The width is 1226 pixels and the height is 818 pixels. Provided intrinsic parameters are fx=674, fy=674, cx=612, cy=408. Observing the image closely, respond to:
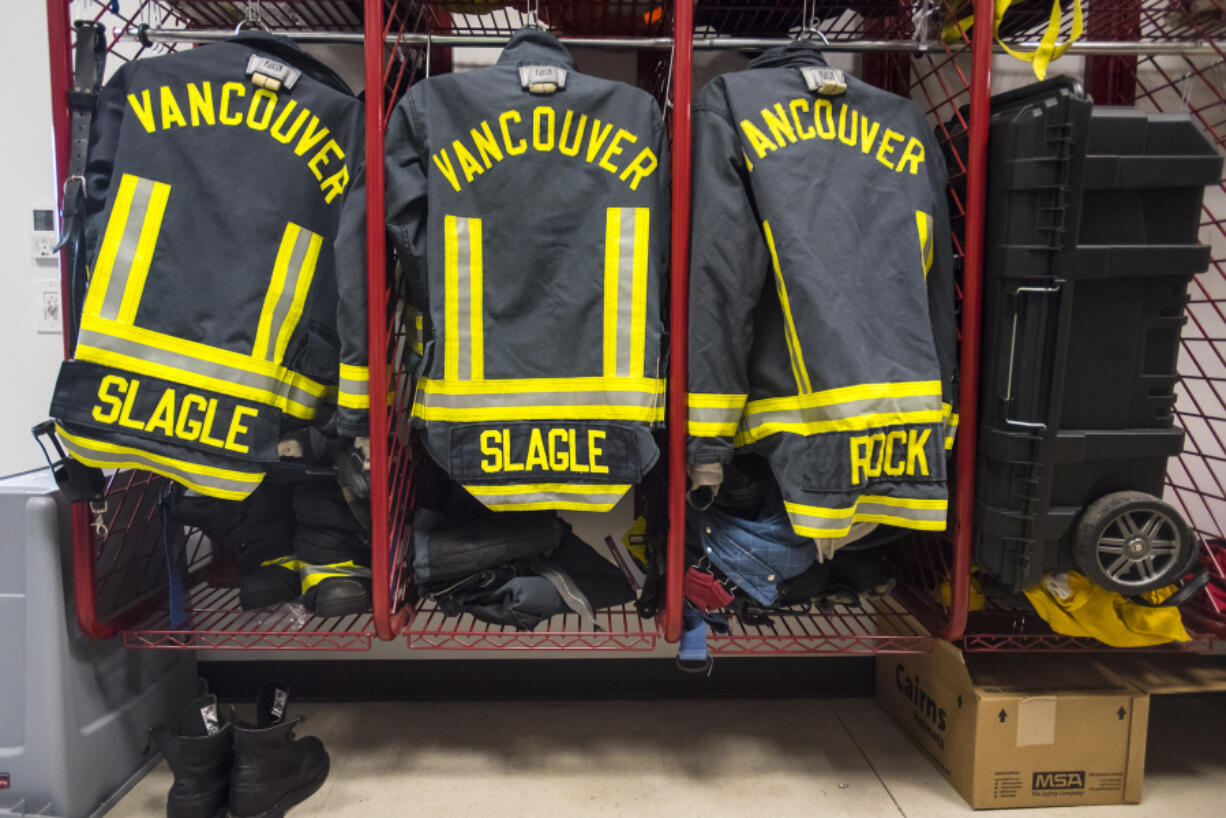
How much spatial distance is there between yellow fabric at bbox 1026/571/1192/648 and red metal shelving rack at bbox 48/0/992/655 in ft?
0.80

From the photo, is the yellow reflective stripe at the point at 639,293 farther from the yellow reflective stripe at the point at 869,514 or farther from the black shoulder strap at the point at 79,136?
the black shoulder strap at the point at 79,136

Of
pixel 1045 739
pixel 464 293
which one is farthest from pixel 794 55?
pixel 1045 739

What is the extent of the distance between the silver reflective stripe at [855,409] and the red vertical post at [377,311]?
717 millimetres

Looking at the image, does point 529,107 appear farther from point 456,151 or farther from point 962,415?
point 962,415

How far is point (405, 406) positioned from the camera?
179cm

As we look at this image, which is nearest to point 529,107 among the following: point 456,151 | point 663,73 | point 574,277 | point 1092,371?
point 456,151

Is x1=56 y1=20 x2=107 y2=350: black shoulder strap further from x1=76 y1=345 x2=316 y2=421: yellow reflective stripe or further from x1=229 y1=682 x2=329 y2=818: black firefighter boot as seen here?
x1=229 y1=682 x2=329 y2=818: black firefighter boot

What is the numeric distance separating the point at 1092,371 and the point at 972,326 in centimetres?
28

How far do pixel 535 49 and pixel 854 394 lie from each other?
1.07 metres

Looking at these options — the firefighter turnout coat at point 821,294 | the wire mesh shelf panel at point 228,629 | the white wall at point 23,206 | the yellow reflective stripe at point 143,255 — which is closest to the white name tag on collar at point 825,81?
A: the firefighter turnout coat at point 821,294

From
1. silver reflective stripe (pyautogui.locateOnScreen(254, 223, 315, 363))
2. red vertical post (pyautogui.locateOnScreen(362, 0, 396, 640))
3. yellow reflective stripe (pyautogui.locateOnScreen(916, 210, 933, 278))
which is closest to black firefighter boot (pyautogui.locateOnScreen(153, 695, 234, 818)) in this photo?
red vertical post (pyautogui.locateOnScreen(362, 0, 396, 640))

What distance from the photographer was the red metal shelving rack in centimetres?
152

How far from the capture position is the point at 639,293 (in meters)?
1.51

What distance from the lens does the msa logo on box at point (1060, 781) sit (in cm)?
175
